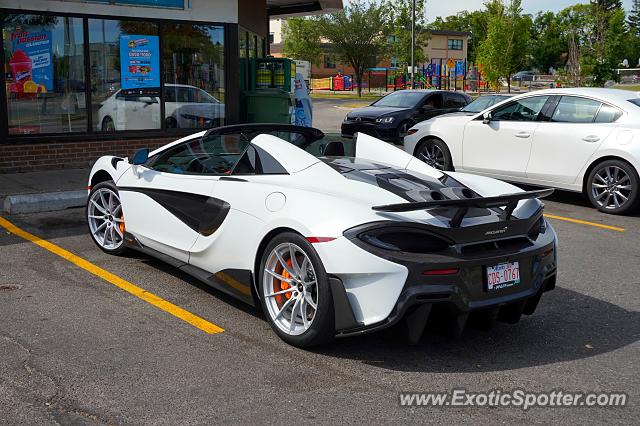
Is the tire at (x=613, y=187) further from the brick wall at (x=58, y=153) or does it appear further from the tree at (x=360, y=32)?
the tree at (x=360, y=32)

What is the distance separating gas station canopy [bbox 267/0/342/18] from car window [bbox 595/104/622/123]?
10075mm

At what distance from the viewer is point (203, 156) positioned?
5941mm

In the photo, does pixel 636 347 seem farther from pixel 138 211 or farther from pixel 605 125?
pixel 605 125

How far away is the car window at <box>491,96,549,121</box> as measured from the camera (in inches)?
405

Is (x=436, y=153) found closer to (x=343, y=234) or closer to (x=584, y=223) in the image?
(x=584, y=223)

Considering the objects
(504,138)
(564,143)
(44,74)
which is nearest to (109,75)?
(44,74)

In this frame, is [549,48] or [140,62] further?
[549,48]

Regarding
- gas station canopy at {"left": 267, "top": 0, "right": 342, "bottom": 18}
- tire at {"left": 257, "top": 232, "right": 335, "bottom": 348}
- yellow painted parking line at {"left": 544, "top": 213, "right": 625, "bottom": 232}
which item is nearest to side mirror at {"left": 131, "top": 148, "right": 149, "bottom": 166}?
tire at {"left": 257, "top": 232, "right": 335, "bottom": 348}

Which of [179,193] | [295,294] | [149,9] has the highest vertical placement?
[149,9]

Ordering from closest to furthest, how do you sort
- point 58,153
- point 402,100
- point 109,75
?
1. point 58,153
2. point 109,75
3. point 402,100

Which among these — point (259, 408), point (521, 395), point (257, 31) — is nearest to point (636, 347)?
point (521, 395)

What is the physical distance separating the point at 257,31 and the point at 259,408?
577 inches

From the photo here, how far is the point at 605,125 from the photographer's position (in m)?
9.48

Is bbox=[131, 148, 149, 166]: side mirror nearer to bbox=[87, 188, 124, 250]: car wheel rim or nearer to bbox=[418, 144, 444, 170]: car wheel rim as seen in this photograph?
bbox=[87, 188, 124, 250]: car wheel rim
